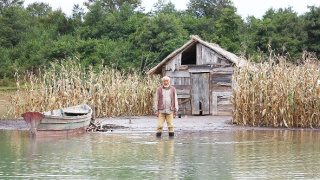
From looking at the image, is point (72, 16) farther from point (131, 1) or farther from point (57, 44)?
point (57, 44)

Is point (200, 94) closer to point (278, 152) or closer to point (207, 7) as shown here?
point (278, 152)

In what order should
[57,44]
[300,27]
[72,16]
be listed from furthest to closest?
[72,16] < [57,44] < [300,27]

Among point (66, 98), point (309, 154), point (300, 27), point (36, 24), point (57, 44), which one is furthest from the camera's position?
point (36, 24)

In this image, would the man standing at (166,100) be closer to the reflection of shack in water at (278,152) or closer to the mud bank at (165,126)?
the reflection of shack in water at (278,152)

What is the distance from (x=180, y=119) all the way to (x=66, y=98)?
482cm

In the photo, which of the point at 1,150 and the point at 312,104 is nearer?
the point at 1,150

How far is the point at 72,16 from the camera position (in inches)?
2085

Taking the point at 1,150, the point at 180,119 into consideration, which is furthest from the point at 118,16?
the point at 1,150

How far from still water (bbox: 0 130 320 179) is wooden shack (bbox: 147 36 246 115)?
25.0ft

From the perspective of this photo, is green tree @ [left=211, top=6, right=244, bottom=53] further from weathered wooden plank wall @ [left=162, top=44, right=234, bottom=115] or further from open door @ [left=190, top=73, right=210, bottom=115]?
open door @ [left=190, top=73, right=210, bottom=115]

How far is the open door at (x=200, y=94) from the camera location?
25844mm

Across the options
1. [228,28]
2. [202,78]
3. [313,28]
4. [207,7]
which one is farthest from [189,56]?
[207,7]

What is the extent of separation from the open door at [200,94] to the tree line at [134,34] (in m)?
4.90

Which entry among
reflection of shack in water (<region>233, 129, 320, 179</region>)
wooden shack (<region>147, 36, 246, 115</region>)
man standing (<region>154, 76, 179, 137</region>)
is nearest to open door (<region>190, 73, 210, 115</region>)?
wooden shack (<region>147, 36, 246, 115</region>)
